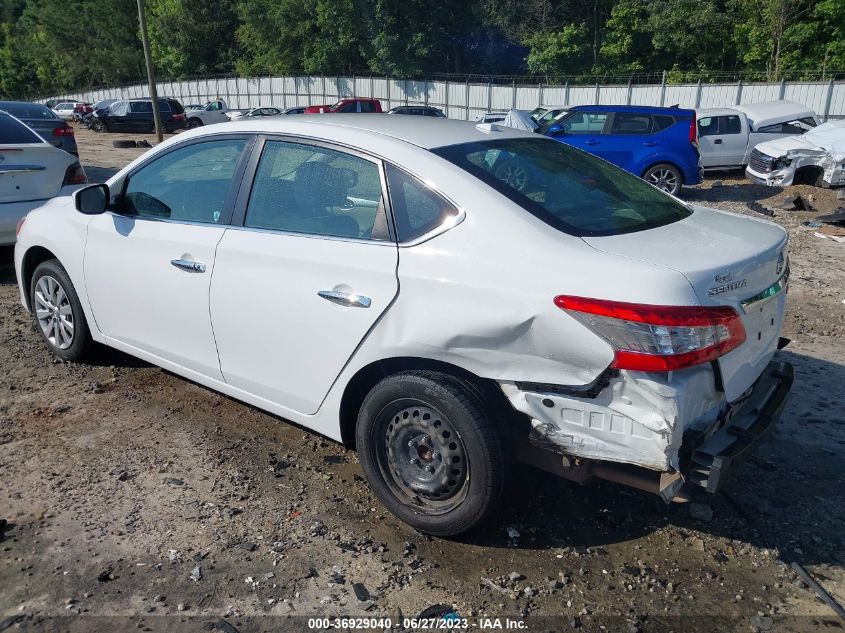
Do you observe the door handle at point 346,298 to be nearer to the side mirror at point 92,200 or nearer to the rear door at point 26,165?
the side mirror at point 92,200

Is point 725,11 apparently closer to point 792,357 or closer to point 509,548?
point 792,357

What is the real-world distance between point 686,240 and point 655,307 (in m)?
0.59

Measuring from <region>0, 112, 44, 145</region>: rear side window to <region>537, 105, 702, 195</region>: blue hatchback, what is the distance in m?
8.64

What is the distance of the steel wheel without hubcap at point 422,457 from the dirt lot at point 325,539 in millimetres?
211

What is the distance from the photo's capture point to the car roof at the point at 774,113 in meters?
16.9

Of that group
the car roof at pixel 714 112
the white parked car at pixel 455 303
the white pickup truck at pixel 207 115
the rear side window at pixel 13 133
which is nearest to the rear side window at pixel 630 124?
the car roof at pixel 714 112

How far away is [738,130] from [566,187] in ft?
51.3

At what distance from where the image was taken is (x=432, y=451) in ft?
9.80

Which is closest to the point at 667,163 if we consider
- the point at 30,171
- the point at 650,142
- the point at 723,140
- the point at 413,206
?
the point at 650,142

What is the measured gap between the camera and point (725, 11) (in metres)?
35.6

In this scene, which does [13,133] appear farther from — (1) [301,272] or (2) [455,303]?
(2) [455,303]

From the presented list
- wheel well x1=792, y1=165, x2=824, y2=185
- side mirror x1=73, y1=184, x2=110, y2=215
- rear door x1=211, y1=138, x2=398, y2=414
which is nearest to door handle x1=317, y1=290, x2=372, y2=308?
rear door x1=211, y1=138, x2=398, y2=414

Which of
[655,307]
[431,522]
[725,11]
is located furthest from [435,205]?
[725,11]

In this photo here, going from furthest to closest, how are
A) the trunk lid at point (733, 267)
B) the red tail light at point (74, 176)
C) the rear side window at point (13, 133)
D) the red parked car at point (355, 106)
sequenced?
the red parked car at point (355, 106), the red tail light at point (74, 176), the rear side window at point (13, 133), the trunk lid at point (733, 267)
